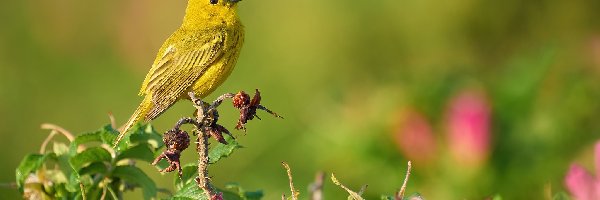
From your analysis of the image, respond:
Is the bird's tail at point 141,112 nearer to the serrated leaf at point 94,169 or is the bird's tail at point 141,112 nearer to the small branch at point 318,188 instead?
the serrated leaf at point 94,169

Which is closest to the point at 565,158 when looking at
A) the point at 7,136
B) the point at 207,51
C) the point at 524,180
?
the point at 524,180

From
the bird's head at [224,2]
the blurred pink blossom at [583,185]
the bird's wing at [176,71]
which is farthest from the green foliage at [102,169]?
the bird's head at [224,2]

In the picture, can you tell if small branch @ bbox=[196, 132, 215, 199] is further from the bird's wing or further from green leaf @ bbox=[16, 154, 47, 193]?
the bird's wing

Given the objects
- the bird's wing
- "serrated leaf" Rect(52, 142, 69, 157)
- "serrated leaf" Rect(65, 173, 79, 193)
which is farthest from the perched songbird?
"serrated leaf" Rect(65, 173, 79, 193)

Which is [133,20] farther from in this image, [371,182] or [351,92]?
[371,182]

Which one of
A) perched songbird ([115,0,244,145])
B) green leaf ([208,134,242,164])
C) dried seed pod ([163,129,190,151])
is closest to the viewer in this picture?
dried seed pod ([163,129,190,151])

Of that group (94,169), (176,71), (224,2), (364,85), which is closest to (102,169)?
(94,169)
